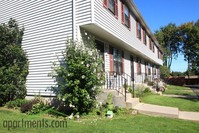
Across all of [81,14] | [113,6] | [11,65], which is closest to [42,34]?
[11,65]

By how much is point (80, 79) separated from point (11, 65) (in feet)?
13.7

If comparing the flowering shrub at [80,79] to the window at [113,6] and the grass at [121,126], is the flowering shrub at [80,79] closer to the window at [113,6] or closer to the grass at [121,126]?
the grass at [121,126]

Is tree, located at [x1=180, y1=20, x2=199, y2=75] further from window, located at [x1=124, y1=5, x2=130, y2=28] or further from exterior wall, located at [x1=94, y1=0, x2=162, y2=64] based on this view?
exterior wall, located at [x1=94, y1=0, x2=162, y2=64]

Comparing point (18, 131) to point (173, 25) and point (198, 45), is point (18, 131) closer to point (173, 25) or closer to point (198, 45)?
point (198, 45)

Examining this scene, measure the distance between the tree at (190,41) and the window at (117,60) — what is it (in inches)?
1536

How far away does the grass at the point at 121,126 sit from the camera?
19.8ft

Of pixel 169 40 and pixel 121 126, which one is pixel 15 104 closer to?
→ pixel 121 126

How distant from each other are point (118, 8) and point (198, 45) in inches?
1681

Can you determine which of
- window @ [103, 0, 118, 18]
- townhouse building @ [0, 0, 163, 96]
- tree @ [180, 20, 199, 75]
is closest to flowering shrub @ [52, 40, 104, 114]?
townhouse building @ [0, 0, 163, 96]

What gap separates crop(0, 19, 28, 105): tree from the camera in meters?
9.69

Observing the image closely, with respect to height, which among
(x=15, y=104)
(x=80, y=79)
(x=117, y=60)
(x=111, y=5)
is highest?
(x=111, y=5)

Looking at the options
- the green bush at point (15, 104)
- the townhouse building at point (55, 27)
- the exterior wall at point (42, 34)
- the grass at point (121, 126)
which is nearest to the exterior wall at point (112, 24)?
the townhouse building at point (55, 27)

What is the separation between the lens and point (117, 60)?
1388cm

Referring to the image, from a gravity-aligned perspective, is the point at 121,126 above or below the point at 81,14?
below
